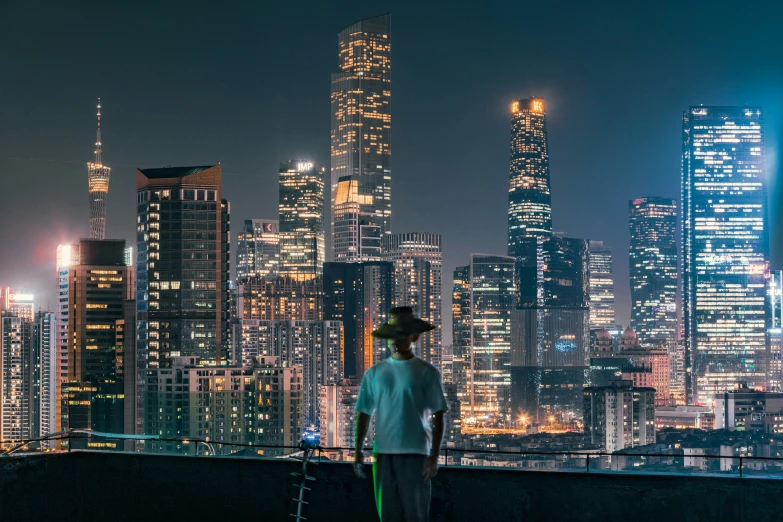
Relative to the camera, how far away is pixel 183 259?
360 feet

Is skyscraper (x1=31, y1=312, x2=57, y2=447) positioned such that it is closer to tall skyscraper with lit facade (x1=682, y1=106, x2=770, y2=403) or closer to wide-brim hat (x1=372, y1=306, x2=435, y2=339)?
tall skyscraper with lit facade (x1=682, y1=106, x2=770, y2=403)

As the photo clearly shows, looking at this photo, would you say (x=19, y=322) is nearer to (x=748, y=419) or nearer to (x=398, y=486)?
(x=748, y=419)

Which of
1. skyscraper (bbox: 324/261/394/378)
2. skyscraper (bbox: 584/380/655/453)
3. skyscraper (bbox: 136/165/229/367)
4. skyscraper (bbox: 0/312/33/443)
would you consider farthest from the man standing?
skyscraper (bbox: 324/261/394/378)

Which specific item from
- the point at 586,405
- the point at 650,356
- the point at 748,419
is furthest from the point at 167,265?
the point at 650,356

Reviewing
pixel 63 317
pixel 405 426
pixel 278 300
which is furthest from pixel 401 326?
pixel 278 300

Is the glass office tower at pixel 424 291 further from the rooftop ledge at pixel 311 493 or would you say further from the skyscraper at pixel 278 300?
the rooftop ledge at pixel 311 493

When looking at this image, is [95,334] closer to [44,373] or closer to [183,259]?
[183,259]

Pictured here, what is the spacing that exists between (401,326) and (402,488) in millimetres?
911

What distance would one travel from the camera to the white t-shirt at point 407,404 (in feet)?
20.5

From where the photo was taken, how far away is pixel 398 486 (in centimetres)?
630

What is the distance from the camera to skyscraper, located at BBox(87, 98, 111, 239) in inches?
7338

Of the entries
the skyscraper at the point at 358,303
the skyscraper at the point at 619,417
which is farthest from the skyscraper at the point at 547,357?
the skyscraper at the point at 619,417

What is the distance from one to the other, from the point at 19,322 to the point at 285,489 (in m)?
142

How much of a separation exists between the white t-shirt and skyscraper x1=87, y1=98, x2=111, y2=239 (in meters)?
180
